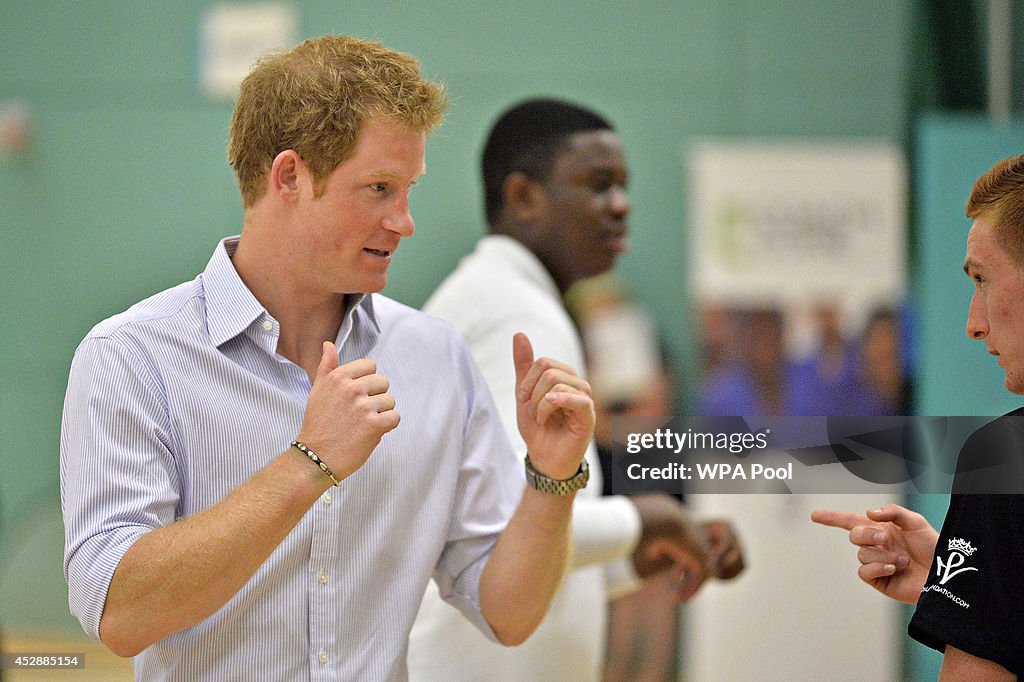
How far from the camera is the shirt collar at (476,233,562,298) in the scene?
210cm

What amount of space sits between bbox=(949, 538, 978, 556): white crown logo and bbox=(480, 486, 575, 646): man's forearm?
1.60 feet

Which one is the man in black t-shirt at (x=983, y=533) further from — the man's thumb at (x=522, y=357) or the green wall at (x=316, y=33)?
the green wall at (x=316, y=33)

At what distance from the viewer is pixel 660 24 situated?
8.52 feet

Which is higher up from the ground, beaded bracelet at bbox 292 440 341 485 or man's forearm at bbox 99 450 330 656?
beaded bracelet at bbox 292 440 341 485

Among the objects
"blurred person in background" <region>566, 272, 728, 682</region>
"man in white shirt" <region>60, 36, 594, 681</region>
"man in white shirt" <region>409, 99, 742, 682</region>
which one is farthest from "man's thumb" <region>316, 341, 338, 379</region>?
"blurred person in background" <region>566, 272, 728, 682</region>

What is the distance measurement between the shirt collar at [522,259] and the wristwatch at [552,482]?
68 cm

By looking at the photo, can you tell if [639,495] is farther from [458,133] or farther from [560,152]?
[458,133]

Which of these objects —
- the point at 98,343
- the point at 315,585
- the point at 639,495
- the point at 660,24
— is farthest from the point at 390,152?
the point at 660,24

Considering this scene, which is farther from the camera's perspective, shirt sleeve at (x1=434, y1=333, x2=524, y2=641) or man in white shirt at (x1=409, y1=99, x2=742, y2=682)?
man in white shirt at (x1=409, y1=99, x2=742, y2=682)

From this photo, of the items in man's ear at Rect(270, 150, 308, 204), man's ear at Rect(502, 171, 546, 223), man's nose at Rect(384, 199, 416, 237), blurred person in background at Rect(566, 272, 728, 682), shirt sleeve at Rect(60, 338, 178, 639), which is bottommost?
blurred person in background at Rect(566, 272, 728, 682)

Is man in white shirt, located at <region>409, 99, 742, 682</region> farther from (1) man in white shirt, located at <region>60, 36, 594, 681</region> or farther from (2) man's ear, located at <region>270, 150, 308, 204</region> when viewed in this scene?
(2) man's ear, located at <region>270, 150, 308, 204</region>

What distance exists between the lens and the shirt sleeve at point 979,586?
1109 millimetres

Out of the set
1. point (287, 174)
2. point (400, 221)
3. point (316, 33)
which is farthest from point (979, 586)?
point (316, 33)

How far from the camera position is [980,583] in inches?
44.9
